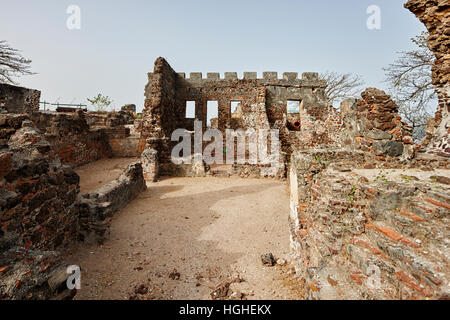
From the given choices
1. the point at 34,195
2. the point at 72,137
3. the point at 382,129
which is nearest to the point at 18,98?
the point at 72,137

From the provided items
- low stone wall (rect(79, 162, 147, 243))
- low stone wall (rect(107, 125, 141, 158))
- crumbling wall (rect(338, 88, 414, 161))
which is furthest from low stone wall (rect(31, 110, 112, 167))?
crumbling wall (rect(338, 88, 414, 161))

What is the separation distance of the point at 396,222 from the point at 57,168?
196 inches

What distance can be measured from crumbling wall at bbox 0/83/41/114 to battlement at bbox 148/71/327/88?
8.69 meters

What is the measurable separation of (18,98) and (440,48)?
15624mm

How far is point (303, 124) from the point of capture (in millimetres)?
15922

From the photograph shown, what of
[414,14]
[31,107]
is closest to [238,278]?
[414,14]

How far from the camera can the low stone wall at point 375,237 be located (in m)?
1.73

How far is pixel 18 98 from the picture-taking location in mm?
10320

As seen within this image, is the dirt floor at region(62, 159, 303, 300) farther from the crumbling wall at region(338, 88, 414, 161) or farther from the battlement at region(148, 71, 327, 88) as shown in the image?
the battlement at region(148, 71, 327, 88)

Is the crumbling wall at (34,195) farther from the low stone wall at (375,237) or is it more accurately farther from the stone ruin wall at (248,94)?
the stone ruin wall at (248,94)

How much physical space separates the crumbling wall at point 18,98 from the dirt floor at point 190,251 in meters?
8.54

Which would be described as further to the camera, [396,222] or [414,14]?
[414,14]

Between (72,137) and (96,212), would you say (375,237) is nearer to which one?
(96,212)
